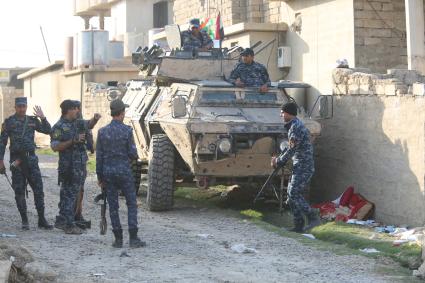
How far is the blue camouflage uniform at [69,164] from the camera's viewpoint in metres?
9.16

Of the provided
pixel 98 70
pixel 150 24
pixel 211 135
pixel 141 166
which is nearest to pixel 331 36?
pixel 141 166

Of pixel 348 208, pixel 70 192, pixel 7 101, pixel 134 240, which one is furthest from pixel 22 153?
pixel 7 101

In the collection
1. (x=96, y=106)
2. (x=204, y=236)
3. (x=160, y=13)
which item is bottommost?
(x=204, y=236)

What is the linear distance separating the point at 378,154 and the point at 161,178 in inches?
114

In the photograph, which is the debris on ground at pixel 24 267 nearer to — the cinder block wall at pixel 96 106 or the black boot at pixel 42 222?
the black boot at pixel 42 222

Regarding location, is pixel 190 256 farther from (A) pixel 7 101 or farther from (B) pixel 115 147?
(A) pixel 7 101

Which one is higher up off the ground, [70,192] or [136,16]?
[136,16]

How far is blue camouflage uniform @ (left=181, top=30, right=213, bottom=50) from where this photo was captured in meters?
13.5

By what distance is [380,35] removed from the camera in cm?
1495

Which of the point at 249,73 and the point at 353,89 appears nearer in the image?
the point at 353,89

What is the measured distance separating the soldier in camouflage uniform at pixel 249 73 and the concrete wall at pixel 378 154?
1160mm

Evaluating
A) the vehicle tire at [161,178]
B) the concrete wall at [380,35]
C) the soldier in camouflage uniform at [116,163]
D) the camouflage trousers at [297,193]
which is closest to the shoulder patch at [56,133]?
the soldier in camouflage uniform at [116,163]

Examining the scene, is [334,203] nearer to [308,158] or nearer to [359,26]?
[308,158]

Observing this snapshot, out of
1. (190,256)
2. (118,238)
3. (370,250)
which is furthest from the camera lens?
(370,250)
